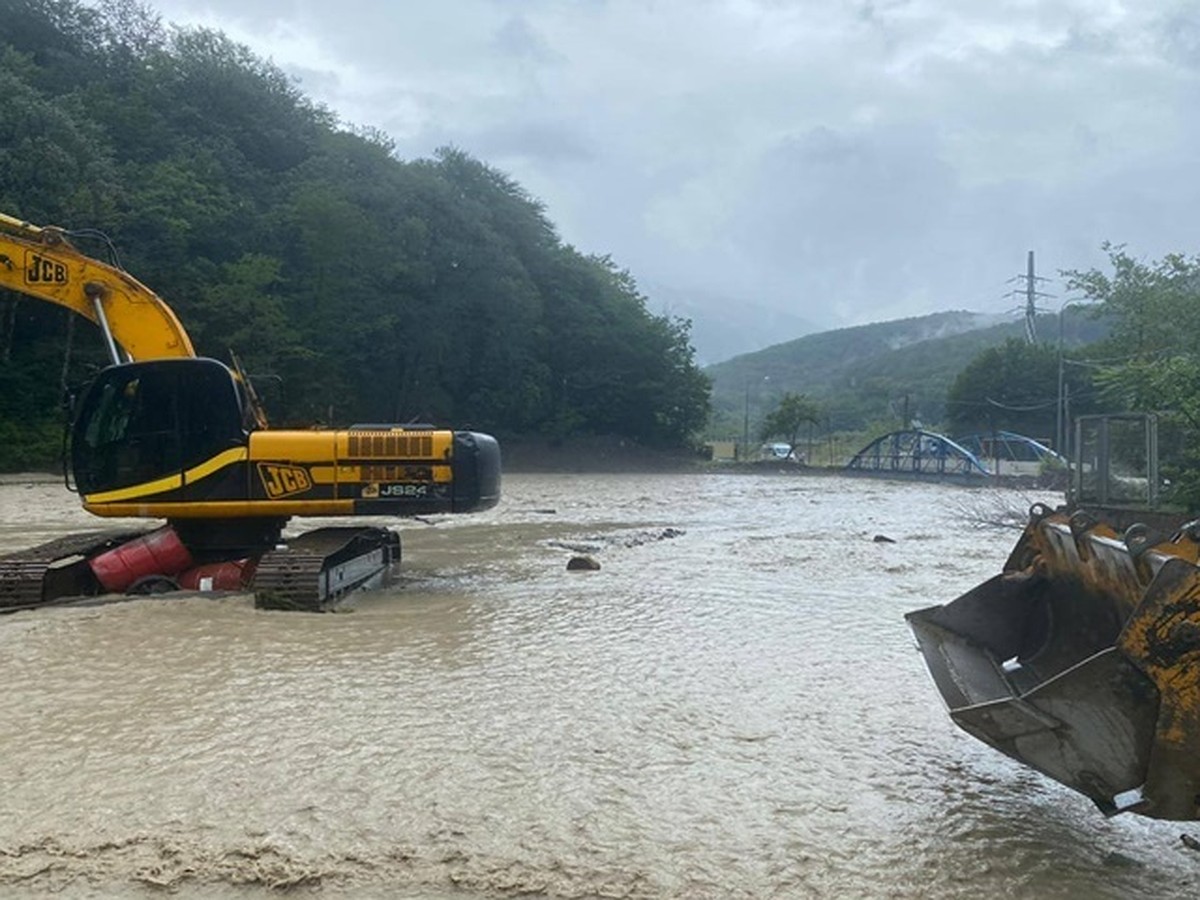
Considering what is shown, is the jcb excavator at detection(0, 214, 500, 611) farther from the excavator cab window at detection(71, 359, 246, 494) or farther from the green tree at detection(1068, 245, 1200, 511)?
the green tree at detection(1068, 245, 1200, 511)

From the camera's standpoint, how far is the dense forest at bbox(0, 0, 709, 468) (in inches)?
1372

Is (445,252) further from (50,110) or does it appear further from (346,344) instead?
(50,110)

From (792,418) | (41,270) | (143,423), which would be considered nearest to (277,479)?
(143,423)

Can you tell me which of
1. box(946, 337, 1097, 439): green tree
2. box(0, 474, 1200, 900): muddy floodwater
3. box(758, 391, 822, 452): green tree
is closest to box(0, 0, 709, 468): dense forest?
box(758, 391, 822, 452): green tree

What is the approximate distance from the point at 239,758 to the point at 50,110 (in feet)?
123

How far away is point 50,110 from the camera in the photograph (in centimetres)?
3475

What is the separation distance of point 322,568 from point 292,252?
39431 mm

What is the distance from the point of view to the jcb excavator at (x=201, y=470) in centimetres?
922

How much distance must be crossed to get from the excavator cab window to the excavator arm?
2.60 ft

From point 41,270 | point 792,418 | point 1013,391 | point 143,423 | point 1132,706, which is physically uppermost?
point 1013,391

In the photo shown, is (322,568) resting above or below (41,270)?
below

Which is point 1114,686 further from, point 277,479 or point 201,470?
point 201,470

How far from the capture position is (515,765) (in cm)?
452

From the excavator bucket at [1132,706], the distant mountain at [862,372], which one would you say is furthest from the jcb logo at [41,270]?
the distant mountain at [862,372]
